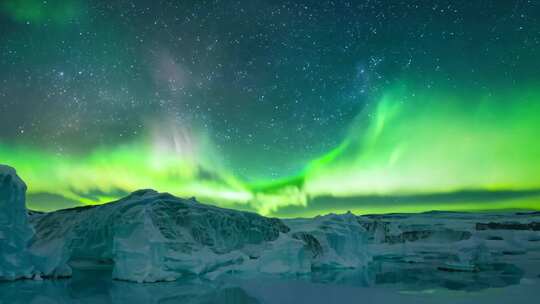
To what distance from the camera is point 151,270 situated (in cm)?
1944

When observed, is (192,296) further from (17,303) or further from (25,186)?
(25,186)

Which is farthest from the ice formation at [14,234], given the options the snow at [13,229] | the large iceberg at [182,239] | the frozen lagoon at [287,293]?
the frozen lagoon at [287,293]

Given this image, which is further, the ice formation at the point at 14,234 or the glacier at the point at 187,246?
the glacier at the point at 187,246

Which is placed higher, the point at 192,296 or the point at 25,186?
the point at 25,186

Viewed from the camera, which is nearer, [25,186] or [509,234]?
[25,186]

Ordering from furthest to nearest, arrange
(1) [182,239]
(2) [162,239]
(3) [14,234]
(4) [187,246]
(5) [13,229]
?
1. (1) [182,239]
2. (4) [187,246]
3. (2) [162,239]
4. (3) [14,234]
5. (5) [13,229]

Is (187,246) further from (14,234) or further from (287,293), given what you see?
(287,293)

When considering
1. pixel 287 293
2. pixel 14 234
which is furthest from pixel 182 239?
pixel 287 293

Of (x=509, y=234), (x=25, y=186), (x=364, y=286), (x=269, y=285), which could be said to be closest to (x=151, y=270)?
(x=269, y=285)

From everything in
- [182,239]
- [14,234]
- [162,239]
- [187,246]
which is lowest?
[187,246]

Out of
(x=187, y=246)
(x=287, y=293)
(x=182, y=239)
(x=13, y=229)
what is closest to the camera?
(x=287, y=293)

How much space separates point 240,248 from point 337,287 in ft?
41.7

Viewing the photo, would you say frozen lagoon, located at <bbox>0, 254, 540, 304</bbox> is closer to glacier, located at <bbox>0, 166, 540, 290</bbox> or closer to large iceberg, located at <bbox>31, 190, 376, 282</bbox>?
glacier, located at <bbox>0, 166, 540, 290</bbox>

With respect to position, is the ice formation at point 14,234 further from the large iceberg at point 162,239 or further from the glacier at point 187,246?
the large iceberg at point 162,239
